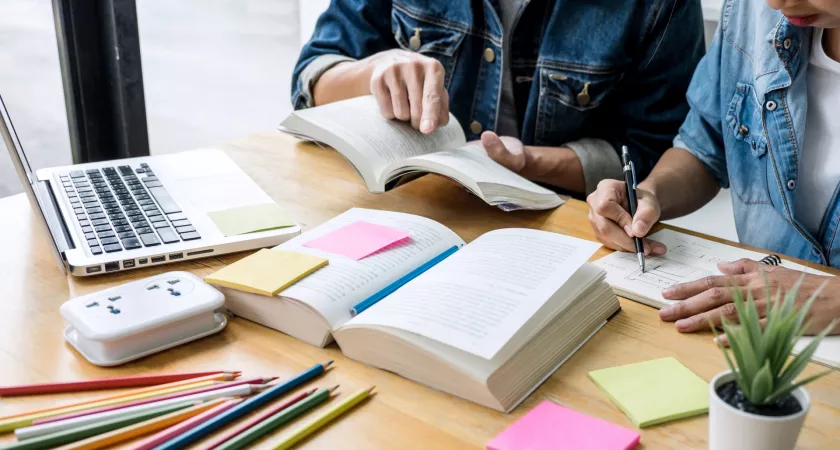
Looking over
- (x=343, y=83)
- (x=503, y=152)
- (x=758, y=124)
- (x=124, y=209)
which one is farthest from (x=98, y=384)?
(x=758, y=124)

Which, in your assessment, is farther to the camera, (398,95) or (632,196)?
(398,95)

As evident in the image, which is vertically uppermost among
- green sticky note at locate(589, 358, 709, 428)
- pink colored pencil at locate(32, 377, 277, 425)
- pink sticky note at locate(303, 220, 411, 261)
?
pink sticky note at locate(303, 220, 411, 261)

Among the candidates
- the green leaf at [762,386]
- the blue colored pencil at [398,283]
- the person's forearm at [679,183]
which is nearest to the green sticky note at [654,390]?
the green leaf at [762,386]

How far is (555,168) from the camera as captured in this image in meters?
1.40

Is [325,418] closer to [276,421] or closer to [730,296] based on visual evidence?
[276,421]

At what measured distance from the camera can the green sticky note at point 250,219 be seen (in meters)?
1.04

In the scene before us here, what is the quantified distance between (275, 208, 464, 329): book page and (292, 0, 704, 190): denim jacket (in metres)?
0.53

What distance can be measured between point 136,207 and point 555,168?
0.73m

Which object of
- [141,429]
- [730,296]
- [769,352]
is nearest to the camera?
[769,352]

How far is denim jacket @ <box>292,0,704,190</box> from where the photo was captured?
1.46 metres

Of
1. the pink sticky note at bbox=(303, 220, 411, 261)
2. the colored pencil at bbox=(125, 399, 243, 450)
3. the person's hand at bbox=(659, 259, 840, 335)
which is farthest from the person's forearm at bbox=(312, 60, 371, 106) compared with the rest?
the colored pencil at bbox=(125, 399, 243, 450)

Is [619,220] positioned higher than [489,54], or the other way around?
[489,54]

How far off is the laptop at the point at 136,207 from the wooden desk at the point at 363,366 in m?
0.02

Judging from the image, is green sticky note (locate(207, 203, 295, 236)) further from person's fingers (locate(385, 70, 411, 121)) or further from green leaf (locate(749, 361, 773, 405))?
green leaf (locate(749, 361, 773, 405))
